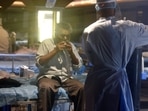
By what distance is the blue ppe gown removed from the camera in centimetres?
258

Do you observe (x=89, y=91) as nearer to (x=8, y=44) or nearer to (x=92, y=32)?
(x=92, y=32)

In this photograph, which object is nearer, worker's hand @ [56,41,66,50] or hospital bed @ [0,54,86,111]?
hospital bed @ [0,54,86,111]

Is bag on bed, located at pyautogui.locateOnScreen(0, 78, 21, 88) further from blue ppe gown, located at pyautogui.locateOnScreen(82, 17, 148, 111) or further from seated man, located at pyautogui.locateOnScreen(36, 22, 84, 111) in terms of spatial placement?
blue ppe gown, located at pyautogui.locateOnScreen(82, 17, 148, 111)

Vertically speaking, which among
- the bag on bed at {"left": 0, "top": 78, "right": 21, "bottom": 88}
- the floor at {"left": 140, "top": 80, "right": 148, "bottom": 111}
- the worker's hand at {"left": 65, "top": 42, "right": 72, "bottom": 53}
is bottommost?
the floor at {"left": 140, "top": 80, "right": 148, "bottom": 111}

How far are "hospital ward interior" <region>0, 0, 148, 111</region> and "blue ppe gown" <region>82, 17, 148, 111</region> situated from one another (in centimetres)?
9

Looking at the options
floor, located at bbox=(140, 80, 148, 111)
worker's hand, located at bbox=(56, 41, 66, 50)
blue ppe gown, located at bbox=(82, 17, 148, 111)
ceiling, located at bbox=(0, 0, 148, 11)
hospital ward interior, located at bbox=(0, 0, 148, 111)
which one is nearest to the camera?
blue ppe gown, located at bbox=(82, 17, 148, 111)

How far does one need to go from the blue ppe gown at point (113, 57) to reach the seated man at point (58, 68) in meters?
0.84

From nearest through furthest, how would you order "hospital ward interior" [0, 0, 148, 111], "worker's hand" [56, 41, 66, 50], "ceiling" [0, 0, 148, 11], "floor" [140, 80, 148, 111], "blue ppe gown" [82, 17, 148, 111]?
1. "blue ppe gown" [82, 17, 148, 111]
2. "hospital ward interior" [0, 0, 148, 111]
3. "worker's hand" [56, 41, 66, 50]
4. "floor" [140, 80, 148, 111]
5. "ceiling" [0, 0, 148, 11]

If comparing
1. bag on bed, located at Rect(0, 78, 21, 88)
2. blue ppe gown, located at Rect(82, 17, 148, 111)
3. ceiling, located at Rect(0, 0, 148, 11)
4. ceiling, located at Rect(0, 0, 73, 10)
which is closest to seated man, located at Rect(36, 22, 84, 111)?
bag on bed, located at Rect(0, 78, 21, 88)

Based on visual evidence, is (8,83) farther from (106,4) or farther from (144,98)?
(144,98)

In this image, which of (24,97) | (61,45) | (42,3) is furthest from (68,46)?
(42,3)

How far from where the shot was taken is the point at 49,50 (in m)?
3.74

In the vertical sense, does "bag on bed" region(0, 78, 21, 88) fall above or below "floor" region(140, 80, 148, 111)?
above

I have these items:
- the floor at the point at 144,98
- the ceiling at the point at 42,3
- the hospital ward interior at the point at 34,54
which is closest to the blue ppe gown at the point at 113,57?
the hospital ward interior at the point at 34,54
